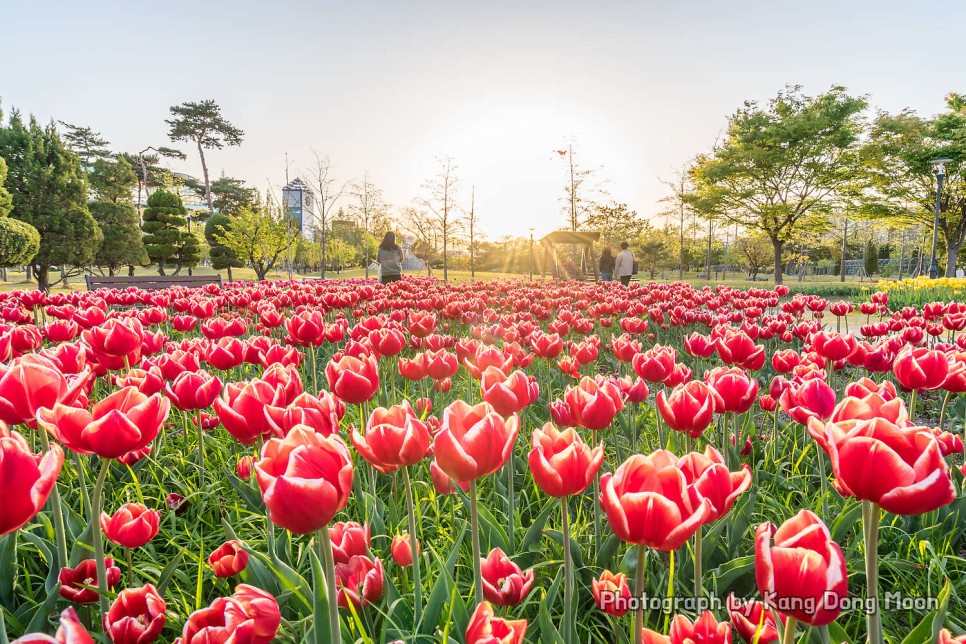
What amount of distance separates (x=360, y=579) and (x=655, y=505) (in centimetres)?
87

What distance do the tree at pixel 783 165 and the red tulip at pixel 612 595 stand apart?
35.9 metres

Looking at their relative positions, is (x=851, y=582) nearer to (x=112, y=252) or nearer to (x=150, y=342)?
(x=150, y=342)

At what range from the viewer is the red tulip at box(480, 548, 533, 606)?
1314 millimetres

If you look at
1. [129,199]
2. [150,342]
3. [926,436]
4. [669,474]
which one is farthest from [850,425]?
[129,199]

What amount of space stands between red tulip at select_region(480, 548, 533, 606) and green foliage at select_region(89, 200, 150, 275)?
39560 millimetres

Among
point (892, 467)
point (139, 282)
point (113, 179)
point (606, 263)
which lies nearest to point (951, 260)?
Answer: point (606, 263)

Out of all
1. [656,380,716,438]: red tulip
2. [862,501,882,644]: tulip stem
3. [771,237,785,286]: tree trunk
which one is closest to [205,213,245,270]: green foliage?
[771,237,785,286]: tree trunk

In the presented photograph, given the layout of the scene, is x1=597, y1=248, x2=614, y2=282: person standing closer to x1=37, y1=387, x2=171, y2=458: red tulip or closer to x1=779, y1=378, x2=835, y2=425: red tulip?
x1=779, y1=378, x2=835, y2=425: red tulip

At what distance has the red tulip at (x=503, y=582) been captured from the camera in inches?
51.8

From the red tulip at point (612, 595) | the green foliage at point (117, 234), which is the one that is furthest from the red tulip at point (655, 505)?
the green foliage at point (117, 234)

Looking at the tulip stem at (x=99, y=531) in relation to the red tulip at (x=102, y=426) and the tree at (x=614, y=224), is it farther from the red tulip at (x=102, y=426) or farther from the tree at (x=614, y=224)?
the tree at (x=614, y=224)

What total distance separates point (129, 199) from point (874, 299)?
50.2 metres

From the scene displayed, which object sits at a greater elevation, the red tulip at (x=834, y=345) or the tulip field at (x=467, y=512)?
the red tulip at (x=834, y=345)

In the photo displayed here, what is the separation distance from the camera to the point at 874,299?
6914 millimetres
